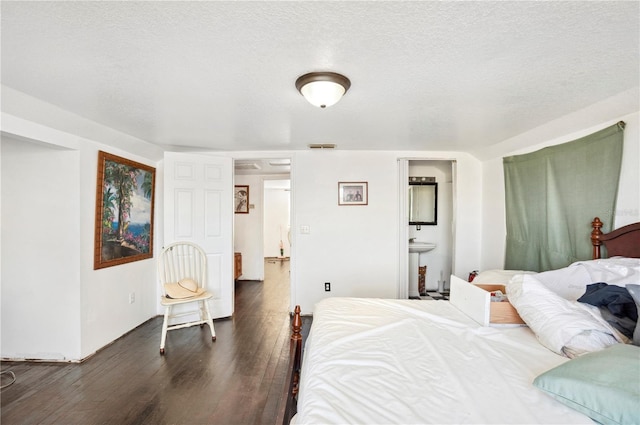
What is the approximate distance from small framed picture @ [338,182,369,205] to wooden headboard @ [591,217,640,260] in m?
2.19

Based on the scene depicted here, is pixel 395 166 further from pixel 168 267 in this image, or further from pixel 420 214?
pixel 168 267

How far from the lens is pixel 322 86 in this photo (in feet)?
5.69

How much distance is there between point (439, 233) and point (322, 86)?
12.2ft

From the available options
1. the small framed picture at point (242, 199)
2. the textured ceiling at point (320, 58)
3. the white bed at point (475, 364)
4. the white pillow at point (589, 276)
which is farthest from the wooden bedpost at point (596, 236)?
the small framed picture at point (242, 199)

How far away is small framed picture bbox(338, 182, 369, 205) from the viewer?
12.6ft

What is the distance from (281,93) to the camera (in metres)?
2.01

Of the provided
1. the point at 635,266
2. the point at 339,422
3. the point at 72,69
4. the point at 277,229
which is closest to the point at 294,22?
the point at 72,69

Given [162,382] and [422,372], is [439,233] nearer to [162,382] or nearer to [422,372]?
[422,372]

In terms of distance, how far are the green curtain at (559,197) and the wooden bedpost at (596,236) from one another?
0.05 meters

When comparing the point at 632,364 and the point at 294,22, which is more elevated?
the point at 294,22

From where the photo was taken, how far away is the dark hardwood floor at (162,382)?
6.33ft

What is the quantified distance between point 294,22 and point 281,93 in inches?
30.5

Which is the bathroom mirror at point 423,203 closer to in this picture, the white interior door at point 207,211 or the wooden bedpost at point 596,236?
the wooden bedpost at point 596,236

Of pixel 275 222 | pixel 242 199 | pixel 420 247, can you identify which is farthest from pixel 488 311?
pixel 275 222
